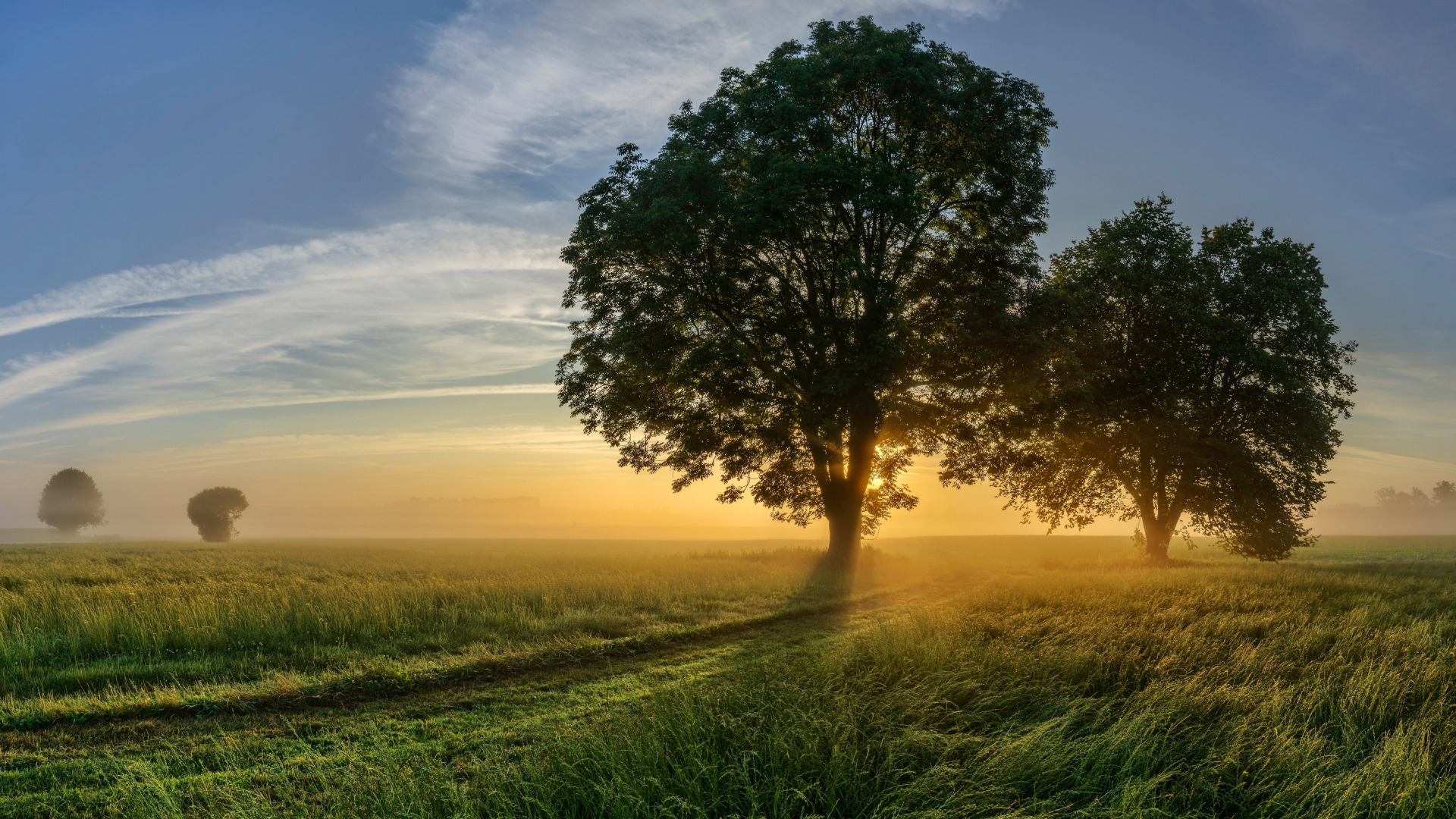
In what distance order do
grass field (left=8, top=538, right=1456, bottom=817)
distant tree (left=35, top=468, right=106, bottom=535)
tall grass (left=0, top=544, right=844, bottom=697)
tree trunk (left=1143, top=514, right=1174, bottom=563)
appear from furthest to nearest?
distant tree (left=35, top=468, right=106, bottom=535) < tree trunk (left=1143, top=514, right=1174, bottom=563) < tall grass (left=0, top=544, right=844, bottom=697) < grass field (left=8, top=538, right=1456, bottom=817)

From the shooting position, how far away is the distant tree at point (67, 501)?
329ft

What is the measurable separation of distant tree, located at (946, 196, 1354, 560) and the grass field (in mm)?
13295

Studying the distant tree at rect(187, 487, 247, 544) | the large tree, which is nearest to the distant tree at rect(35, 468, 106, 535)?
the distant tree at rect(187, 487, 247, 544)

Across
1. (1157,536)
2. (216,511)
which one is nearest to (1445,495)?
(1157,536)

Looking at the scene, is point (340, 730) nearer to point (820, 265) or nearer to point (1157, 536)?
point (820, 265)

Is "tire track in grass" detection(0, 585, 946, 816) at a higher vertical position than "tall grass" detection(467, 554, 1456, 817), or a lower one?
lower

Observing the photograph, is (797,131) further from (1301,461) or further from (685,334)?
→ (1301,461)

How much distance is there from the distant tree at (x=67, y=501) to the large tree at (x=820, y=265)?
115 meters

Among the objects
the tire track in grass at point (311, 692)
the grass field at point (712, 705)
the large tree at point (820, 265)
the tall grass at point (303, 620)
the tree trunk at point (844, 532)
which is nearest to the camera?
the grass field at point (712, 705)

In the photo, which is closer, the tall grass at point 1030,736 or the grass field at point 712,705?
the tall grass at point 1030,736

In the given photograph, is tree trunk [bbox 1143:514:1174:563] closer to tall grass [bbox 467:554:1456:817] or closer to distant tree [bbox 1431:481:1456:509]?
tall grass [bbox 467:554:1456:817]

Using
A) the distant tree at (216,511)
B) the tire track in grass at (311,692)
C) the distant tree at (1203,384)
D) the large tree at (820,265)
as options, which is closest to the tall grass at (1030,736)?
the tire track in grass at (311,692)

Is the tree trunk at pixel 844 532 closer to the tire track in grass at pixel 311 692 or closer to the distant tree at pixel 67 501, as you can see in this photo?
the tire track in grass at pixel 311 692

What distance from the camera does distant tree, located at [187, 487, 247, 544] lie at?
301ft
